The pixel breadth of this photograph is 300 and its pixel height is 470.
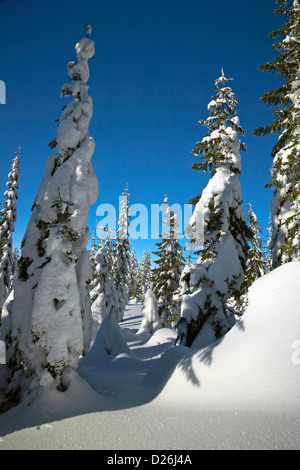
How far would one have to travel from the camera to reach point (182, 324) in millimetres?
10203

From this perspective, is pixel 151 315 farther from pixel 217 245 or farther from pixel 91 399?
pixel 91 399

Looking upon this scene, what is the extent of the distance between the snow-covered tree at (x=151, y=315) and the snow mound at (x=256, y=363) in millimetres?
19546

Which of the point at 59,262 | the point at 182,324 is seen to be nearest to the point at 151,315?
the point at 182,324

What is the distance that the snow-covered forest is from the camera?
431 centimetres

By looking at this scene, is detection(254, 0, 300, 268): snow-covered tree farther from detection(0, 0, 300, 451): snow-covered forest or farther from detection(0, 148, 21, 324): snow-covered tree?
detection(0, 148, 21, 324): snow-covered tree

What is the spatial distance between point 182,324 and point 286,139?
8.68 metres

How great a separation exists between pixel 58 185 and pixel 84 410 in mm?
6554

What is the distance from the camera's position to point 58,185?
8133 millimetres

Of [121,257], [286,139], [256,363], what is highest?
[286,139]

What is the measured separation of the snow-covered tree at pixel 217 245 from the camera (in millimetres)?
9969

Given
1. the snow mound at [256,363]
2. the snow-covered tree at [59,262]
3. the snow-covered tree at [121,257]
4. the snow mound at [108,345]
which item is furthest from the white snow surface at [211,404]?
the snow-covered tree at [121,257]

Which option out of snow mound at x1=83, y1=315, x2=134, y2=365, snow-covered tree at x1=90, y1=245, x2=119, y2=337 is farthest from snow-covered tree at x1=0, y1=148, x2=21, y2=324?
snow mound at x1=83, y1=315, x2=134, y2=365

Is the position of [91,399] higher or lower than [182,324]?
lower
